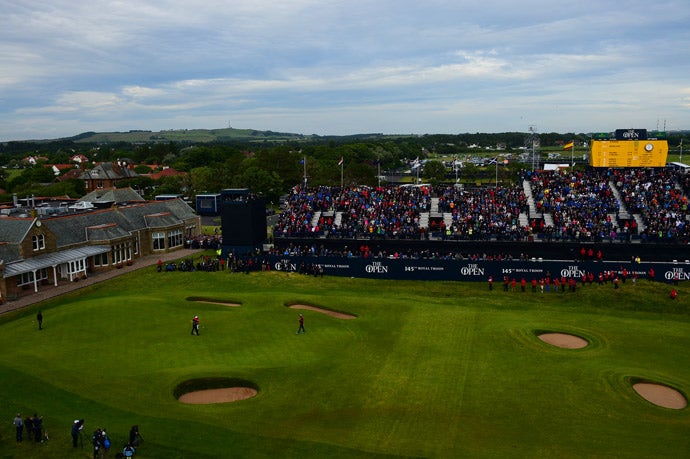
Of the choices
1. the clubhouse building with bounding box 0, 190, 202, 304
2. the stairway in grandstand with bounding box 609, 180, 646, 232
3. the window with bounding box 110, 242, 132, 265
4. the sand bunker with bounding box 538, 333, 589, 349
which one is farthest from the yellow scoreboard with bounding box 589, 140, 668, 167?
the window with bounding box 110, 242, 132, 265

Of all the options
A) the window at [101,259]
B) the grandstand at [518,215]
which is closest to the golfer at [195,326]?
the grandstand at [518,215]

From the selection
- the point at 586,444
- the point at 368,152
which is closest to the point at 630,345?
the point at 586,444

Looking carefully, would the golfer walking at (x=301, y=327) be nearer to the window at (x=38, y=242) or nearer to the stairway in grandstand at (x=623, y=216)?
the window at (x=38, y=242)

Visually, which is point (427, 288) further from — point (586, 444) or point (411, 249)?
point (586, 444)

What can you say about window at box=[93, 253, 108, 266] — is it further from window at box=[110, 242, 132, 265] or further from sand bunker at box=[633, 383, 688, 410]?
sand bunker at box=[633, 383, 688, 410]

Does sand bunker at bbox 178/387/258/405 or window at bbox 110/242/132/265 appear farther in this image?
window at bbox 110/242/132/265

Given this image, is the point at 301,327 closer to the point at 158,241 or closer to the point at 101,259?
the point at 101,259

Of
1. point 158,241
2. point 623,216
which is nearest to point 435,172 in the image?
point 623,216
